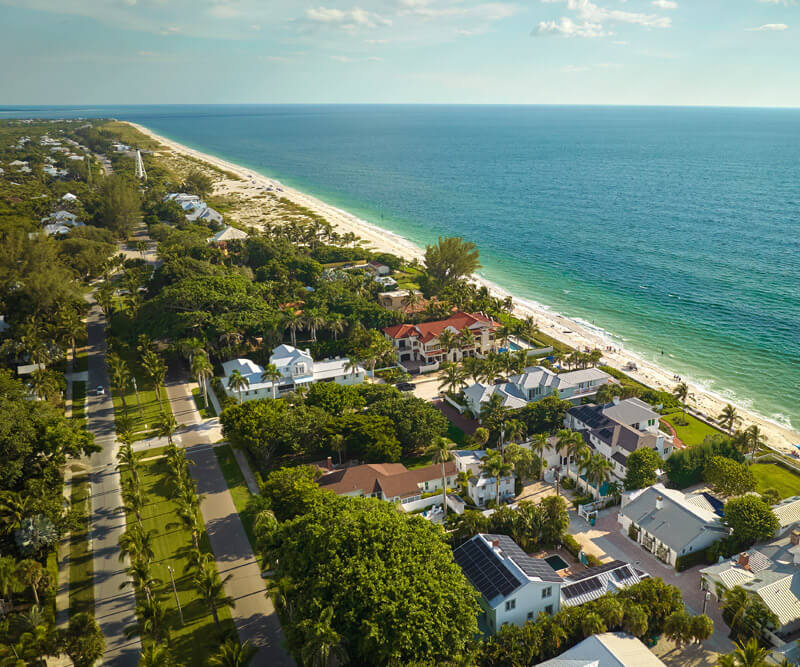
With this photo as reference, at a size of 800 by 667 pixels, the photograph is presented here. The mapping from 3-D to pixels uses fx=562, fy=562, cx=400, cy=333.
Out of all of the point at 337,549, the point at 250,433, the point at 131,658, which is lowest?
the point at 131,658

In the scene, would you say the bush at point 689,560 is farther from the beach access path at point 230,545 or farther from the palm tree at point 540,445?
the beach access path at point 230,545

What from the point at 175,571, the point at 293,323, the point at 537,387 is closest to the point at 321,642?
the point at 175,571

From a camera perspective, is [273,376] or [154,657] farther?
[273,376]

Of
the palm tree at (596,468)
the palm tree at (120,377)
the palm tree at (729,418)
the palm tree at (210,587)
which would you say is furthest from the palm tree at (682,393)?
the palm tree at (120,377)

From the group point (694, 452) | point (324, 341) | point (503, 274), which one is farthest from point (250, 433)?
point (503, 274)

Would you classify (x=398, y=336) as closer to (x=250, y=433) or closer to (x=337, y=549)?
(x=250, y=433)

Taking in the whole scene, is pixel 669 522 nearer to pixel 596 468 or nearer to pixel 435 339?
pixel 596 468
